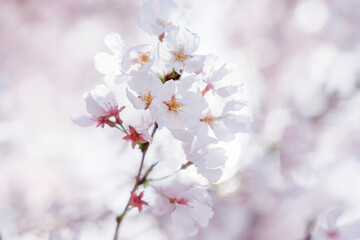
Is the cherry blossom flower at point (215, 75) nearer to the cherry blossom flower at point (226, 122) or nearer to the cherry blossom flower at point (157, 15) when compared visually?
the cherry blossom flower at point (226, 122)

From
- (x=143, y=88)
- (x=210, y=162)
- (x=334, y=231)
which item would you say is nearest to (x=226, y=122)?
(x=210, y=162)

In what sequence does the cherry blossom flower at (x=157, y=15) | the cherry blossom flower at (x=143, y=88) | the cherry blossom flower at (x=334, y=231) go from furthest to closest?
1. the cherry blossom flower at (x=334, y=231)
2. the cherry blossom flower at (x=157, y=15)
3. the cherry blossom flower at (x=143, y=88)

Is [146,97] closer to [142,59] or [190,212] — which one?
[142,59]

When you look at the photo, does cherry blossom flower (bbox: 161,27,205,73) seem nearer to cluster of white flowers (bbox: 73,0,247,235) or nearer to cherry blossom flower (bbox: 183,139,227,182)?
cluster of white flowers (bbox: 73,0,247,235)

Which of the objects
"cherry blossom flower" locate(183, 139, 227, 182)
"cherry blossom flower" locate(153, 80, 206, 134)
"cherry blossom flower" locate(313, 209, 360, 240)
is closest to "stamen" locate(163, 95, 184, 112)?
"cherry blossom flower" locate(153, 80, 206, 134)

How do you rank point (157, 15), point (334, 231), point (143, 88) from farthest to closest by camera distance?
point (334, 231)
point (157, 15)
point (143, 88)

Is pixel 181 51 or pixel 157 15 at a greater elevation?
pixel 157 15

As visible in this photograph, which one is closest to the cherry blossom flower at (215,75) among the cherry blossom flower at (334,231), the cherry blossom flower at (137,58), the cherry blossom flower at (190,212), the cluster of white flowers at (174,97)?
the cluster of white flowers at (174,97)
